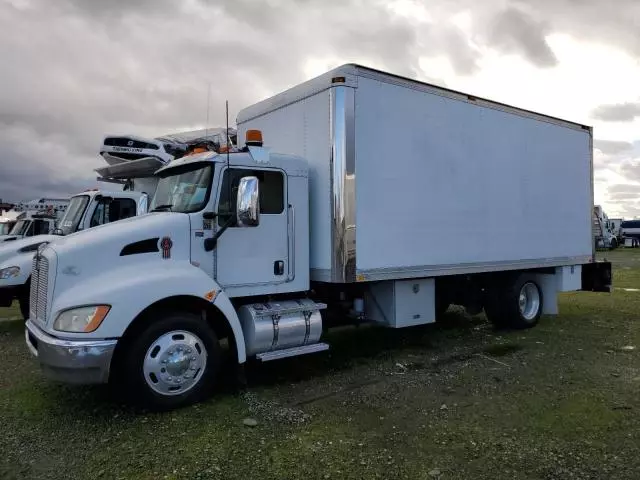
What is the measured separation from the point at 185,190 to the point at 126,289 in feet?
4.92

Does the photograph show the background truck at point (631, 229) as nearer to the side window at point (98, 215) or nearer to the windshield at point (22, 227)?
the windshield at point (22, 227)

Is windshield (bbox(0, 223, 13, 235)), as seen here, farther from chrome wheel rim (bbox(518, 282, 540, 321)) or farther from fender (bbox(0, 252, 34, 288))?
chrome wheel rim (bbox(518, 282, 540, 321))

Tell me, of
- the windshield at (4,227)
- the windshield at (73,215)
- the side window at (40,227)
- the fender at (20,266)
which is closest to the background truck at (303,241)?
the windshield at (73,215)

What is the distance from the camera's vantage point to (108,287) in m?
4.67

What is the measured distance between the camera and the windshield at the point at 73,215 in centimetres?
911

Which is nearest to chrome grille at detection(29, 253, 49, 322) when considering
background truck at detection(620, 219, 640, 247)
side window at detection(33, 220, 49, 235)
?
side window at detection(33, 220, 49, 235)

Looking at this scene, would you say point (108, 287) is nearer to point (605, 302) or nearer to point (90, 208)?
point (90, 208)

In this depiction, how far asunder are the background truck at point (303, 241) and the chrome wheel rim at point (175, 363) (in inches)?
0.5

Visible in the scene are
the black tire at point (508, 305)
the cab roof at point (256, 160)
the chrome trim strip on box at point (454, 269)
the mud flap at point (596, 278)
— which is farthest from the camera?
the mud flap at point (596, 278)

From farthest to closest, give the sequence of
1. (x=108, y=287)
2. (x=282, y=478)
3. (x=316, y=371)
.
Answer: (x=316, y=371) → (x=108, y=287) → (x=282, y=478)

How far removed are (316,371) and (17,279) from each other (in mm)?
5869

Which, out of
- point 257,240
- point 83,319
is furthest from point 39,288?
point 257,240

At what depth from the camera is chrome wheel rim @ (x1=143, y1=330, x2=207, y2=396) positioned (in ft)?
15.8

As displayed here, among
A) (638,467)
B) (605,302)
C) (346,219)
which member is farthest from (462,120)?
(605,302)
